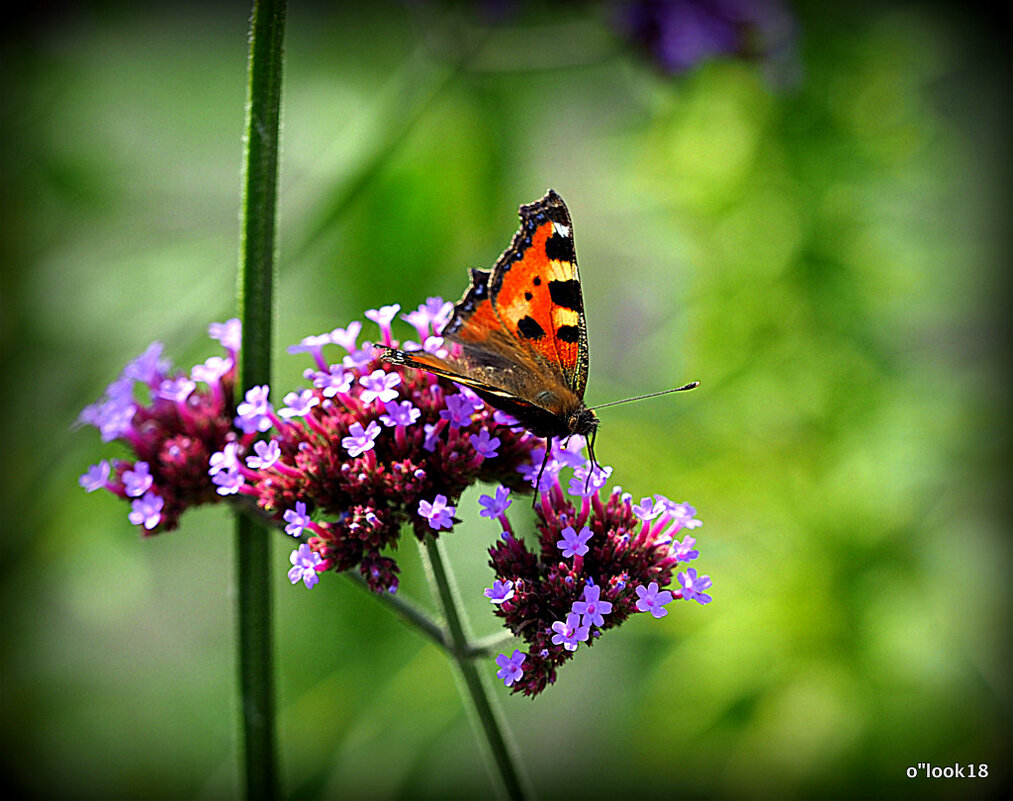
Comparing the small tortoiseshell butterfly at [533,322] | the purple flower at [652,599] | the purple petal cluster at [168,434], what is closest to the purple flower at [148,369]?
the purple petal cluster at [168,434]

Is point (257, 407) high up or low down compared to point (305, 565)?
up

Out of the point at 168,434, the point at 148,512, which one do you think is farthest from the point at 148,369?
the point at 148,512

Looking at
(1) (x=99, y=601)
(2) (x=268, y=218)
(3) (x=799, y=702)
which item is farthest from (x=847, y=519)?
(1) (x=99, y=601)

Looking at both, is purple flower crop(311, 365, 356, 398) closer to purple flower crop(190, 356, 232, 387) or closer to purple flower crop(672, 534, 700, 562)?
purple flower crop(190, 356, 232, 387)

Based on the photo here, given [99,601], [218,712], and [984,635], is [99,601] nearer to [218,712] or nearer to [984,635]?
[218,712]

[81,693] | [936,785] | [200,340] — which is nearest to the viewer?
[936,785]

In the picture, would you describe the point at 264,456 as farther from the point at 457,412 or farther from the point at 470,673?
the point at 470,673

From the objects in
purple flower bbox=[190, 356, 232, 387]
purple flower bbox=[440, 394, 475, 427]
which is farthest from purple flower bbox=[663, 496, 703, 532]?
purple flower bbox=[190, 356, 232, 387]
